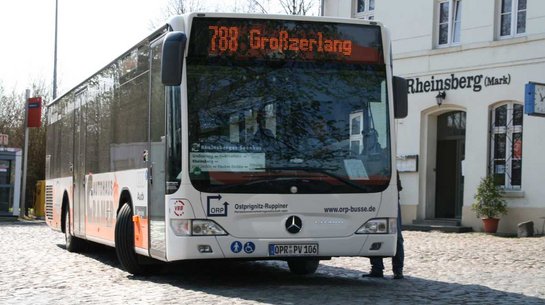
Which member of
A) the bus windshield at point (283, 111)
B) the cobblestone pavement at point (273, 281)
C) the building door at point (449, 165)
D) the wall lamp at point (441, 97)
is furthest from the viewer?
the building door at point (449, 165)

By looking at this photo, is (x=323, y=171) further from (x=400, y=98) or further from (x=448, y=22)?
(x=448, y=22)

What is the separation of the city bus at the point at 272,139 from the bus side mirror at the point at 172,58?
0.5 inches

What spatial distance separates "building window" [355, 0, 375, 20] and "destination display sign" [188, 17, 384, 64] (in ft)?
65.1

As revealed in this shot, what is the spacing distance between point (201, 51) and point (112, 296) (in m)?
2.96

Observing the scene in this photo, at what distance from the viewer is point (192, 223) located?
11.0m

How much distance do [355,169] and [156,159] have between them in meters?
2.44

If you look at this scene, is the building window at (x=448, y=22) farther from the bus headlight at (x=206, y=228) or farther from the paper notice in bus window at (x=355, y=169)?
the bus headlight at (x=206, y=228)

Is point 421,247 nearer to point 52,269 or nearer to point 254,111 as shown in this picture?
point 52,269

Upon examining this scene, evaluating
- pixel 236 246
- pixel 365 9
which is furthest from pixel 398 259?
pixel 365 9

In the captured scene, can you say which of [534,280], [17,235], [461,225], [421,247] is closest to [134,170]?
[534,280]

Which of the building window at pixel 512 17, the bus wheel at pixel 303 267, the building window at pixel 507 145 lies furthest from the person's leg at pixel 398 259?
the building window at pixel 512 17

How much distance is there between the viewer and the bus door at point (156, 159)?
11.6 m

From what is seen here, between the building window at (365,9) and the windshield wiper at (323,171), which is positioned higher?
the building window at (365,9)

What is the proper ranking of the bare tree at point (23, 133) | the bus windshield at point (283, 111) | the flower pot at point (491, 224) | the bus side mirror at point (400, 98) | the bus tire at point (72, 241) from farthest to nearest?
the bare tree at point (23, 133), the flower pot at point (491, 224), the bus tire at point (72, 241), the bus side mirror at point (400, 98), the bus windshield at point (283, 111)
